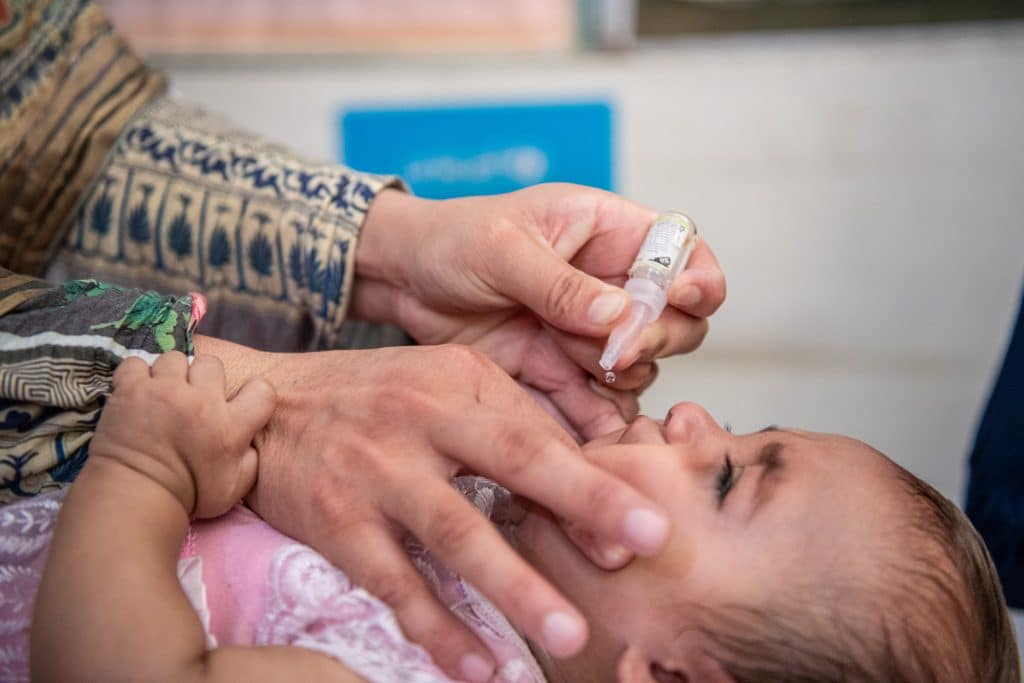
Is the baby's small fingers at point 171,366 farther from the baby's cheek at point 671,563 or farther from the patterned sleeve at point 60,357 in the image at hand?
the baby's cheek at point 671,563

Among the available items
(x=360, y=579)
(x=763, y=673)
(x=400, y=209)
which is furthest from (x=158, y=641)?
(x=400, y=209)

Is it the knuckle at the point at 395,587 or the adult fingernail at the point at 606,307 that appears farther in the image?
the adult fingernail at the point at 606,307

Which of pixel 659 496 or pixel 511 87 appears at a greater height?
pixel 511 87

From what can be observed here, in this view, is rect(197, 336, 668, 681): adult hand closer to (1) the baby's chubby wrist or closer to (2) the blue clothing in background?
(1) the baby's chubby wrist

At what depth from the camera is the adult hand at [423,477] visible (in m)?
0.77

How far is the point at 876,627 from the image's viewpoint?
34.3 inches

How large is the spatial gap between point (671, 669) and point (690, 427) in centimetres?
26

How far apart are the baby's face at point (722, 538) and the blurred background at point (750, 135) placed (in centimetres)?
155

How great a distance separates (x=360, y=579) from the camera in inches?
33.7

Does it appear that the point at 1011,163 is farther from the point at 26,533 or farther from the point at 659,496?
the point at 26,533

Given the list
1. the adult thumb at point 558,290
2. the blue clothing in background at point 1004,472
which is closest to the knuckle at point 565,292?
the adult thumb at point 558,290

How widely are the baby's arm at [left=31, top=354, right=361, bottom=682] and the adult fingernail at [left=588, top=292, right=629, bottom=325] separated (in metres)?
0.38

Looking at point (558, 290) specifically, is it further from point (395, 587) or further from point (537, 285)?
point (395, 587)

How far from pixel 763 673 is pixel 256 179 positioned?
92cm
